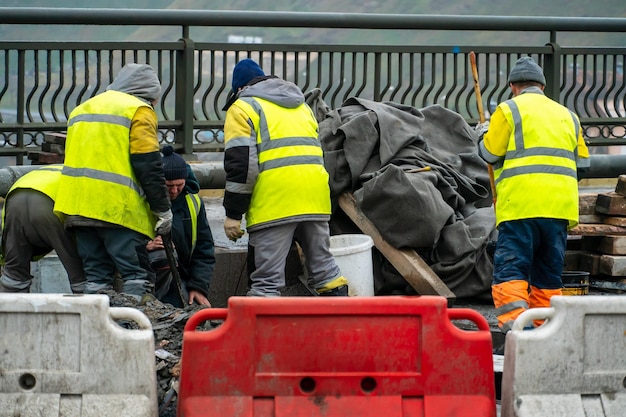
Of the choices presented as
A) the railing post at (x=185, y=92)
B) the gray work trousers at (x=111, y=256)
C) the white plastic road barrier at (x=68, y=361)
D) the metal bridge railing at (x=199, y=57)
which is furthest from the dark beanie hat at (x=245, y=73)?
the white plastic road barrier at (x=68, y=361)

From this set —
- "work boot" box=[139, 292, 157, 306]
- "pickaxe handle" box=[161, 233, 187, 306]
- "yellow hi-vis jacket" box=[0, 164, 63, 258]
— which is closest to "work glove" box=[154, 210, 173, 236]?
"pickaxe handle" box=[161, 233, 187, 306]

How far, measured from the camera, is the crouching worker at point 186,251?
782cm

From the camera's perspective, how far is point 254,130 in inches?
295

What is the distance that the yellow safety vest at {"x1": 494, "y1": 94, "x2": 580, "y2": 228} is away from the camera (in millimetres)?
7348

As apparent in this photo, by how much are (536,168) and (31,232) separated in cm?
343

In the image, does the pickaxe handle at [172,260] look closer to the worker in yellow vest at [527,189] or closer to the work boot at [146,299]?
the work boot at [146,299]

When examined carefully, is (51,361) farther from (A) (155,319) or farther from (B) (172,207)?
(B) (172,207)

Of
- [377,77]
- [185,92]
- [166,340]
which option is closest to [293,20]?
[377,77]

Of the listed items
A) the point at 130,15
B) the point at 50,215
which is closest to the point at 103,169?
the point at 50,215

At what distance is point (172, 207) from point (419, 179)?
1909mm

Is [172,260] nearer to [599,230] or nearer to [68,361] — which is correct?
[68,361]

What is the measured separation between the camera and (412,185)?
8.23 meters

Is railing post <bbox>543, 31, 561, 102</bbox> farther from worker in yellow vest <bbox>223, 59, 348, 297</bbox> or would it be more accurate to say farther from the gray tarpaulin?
worker in yellow vest <bbox>223, 59, 348, 297</bbox>

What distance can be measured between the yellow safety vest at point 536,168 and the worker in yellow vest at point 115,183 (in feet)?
7.55
